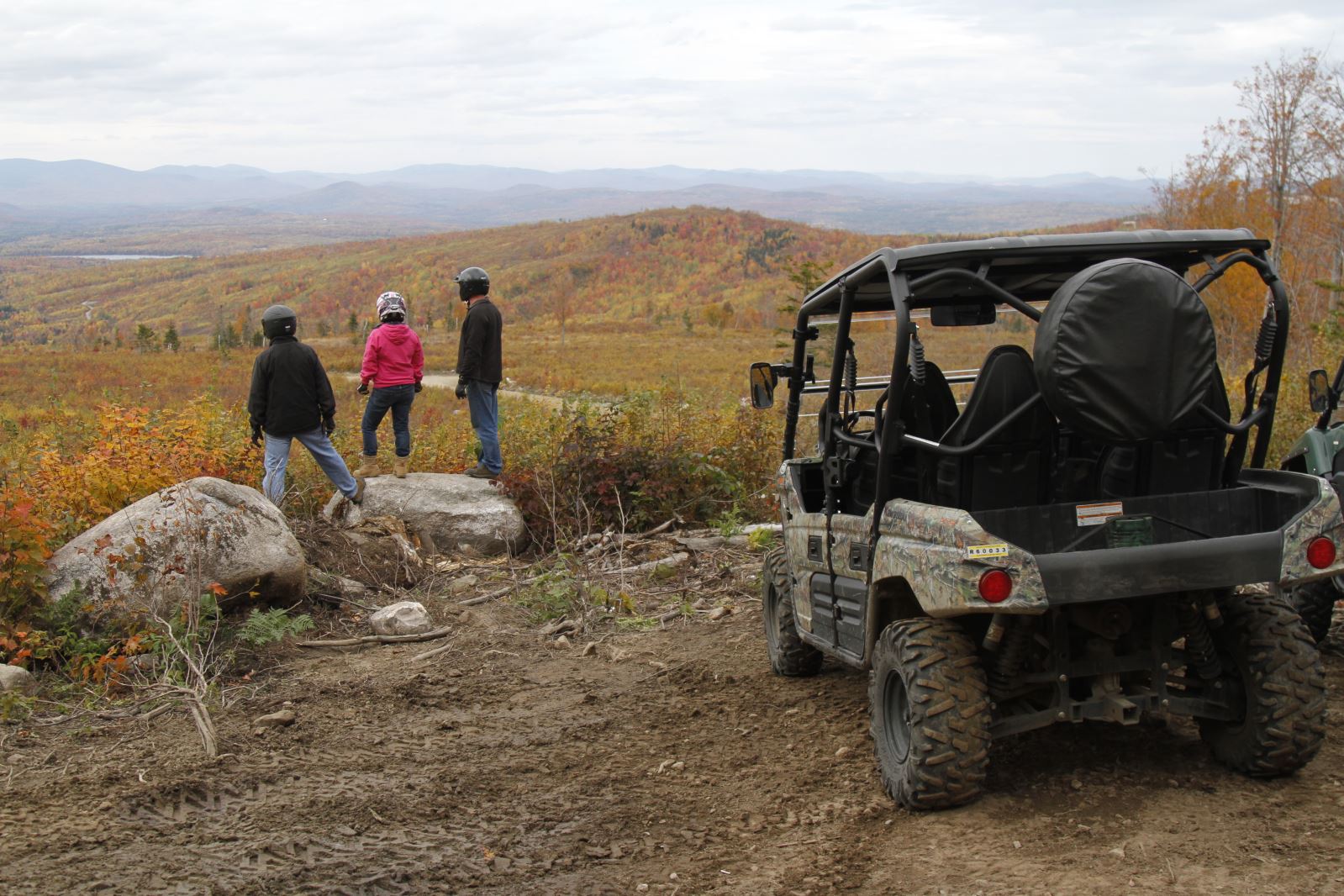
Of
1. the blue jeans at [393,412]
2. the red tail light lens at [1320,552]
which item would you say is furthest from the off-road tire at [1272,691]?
the blue jeans at [393,412]

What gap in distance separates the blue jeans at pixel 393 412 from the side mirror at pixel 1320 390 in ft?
25.2

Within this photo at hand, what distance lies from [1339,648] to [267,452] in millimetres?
8257

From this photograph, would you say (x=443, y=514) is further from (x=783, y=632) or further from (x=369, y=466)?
(x=783, y=632)

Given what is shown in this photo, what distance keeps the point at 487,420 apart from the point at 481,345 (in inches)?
31.6

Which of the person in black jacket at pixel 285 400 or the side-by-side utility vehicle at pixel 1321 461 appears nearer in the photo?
the side-by-side utility vehicle at pixel 1321 461

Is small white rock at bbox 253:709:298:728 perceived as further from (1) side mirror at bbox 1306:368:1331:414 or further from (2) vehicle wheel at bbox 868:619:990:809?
(1) side mirror at bbox 1306:368:1331:414

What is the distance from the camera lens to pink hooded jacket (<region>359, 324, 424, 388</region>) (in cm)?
1081

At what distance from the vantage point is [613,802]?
16.6ft

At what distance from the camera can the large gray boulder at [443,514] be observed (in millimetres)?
10781

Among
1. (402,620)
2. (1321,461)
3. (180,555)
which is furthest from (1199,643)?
(180,555)

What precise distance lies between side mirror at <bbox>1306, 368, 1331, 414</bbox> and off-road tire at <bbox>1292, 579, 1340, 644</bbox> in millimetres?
1293

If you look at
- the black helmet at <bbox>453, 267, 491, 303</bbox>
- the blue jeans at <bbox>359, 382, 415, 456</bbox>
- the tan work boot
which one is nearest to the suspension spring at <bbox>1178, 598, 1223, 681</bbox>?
the blue jeans at <bbox>359, 382, 415, 456</bbox>

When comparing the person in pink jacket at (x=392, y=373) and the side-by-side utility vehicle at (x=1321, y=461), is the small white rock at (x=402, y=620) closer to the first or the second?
the person in pink jacket at (x=392, y=373)

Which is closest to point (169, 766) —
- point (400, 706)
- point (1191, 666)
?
point (400, 706)
